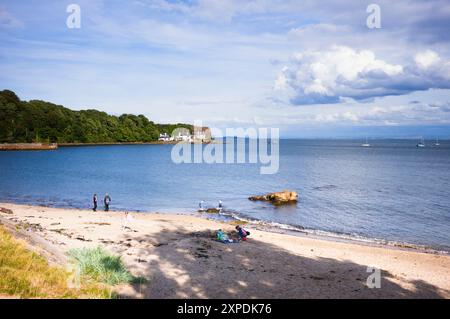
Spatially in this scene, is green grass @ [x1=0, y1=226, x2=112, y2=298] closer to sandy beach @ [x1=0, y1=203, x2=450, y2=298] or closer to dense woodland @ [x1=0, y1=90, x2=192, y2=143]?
sandy beach @ [x1=0, y1=203, x2=450, y2=298]

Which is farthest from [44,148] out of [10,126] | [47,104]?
[47,104]

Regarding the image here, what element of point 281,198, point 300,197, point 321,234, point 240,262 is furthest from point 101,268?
point 300,197

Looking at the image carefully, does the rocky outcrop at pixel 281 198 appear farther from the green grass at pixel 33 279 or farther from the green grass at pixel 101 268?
the green grass at pixel 33 279

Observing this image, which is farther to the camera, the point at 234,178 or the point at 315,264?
the point at 234,178

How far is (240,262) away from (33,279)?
10607 millimetres

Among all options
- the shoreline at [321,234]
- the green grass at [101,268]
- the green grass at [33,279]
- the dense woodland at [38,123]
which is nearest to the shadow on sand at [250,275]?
the green grass at [101,268]

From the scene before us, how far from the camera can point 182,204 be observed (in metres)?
46.0

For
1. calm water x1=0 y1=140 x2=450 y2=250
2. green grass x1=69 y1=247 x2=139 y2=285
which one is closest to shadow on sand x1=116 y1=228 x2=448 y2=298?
green grass x1=69 y1=247 x2=139 y2=285

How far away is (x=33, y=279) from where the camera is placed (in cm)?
1036

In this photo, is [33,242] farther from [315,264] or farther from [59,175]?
[59,175]

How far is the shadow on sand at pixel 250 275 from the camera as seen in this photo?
14312 millimetres

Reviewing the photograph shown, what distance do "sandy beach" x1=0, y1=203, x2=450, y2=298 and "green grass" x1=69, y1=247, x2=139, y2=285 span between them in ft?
1.91
